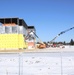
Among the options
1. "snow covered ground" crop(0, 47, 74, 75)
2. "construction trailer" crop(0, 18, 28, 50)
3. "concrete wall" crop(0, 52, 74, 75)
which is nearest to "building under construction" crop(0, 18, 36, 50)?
"construction trailer" crop(0, 18, 28, 50)

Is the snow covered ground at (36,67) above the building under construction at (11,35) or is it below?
below

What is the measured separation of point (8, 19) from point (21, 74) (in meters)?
89.1

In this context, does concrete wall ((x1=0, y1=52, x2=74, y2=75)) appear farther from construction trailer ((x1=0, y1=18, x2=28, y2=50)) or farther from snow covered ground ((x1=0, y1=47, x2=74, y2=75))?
construction trailer ((x1=0, y1=18, x2=28, y2=50))

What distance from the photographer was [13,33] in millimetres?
97188

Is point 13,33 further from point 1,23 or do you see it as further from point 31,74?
point 31,74

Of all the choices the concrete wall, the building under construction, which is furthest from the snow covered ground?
the building under construction

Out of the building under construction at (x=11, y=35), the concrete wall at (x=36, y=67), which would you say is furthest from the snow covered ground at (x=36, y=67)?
the building under construction at (x=11, y=35)

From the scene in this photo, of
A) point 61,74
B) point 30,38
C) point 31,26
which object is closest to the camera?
point 61,74

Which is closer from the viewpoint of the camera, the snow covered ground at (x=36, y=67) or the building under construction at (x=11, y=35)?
the snow covered ground at (x=36, y=67)

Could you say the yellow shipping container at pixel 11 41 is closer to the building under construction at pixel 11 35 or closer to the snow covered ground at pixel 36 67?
the building under construction at pixel 11 35

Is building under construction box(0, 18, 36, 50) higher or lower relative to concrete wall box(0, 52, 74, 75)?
higher

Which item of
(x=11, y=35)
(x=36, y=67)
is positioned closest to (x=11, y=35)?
(x=11, y=35)

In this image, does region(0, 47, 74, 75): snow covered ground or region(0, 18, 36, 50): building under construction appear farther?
region(0, 18, 36, 50): building under construction

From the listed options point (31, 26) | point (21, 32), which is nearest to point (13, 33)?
point (21, 32)
